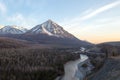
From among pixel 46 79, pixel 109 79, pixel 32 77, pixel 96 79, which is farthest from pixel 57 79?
pixel 109 79

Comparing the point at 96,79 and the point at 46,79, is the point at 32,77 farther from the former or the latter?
the point at 96,79

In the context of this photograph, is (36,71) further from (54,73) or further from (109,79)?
(109,79)

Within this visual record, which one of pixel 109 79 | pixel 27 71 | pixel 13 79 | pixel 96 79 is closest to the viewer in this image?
pixel 109 79

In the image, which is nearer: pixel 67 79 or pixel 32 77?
pixel 67 79

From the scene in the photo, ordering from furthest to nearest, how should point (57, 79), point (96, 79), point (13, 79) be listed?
point (57, 79) < point (13, 79) < point (96, 79)

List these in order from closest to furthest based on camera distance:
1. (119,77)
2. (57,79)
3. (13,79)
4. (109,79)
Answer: (119,77) < (109,79) < (13,79) < (57,79)

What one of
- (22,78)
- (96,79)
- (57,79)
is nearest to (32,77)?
(22,78)

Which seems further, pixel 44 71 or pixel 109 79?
pixel 44 71

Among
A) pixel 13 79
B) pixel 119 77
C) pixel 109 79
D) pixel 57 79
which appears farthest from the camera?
pixel 57 79
